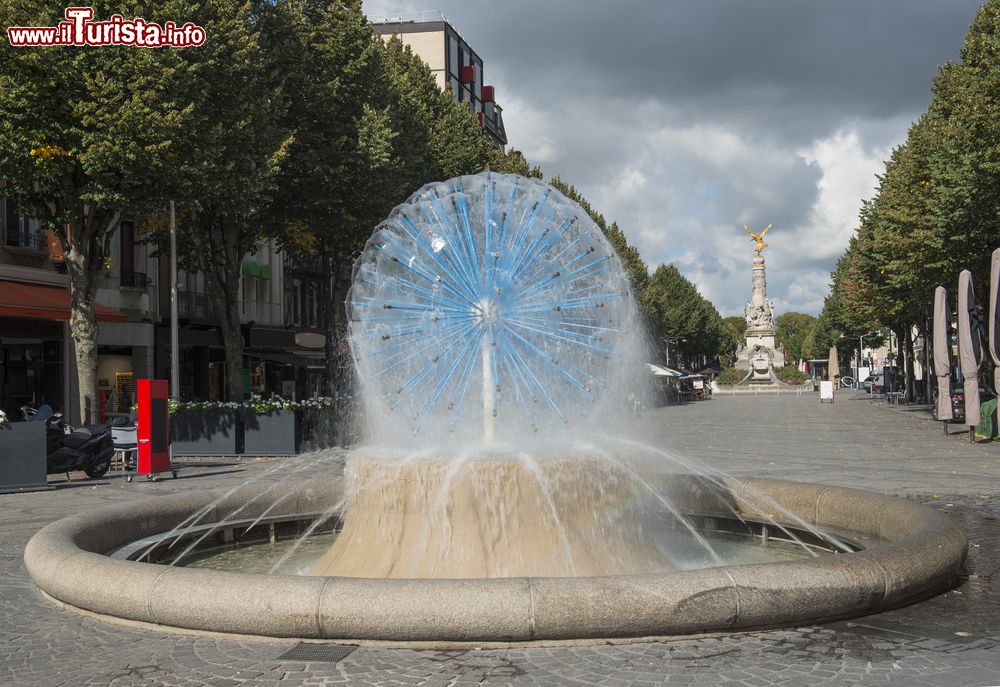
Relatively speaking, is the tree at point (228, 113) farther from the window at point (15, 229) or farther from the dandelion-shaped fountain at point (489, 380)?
the dandelion-shaped fountain at point (489, 380)

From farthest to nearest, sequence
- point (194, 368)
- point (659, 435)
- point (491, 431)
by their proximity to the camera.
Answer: point (194, 368)
point (659, 435)
point (491, 431)

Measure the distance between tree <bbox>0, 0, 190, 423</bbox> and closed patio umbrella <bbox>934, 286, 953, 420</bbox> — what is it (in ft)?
67.7

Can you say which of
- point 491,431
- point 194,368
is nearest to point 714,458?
point 491,431

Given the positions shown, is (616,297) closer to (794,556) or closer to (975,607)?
(794,556)

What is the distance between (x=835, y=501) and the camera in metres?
10.1

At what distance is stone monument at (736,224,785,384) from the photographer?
354 feet

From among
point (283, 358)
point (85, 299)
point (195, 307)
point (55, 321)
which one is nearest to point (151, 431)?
point (85, 299)

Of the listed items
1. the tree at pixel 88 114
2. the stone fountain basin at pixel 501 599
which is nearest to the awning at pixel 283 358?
the tree at pixel 88 114

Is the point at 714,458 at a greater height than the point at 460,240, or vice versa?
the point at 460,240

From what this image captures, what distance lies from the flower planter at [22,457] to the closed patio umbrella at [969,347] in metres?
21.9

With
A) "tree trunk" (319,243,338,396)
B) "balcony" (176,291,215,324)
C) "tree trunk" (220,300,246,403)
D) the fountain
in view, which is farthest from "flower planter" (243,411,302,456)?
"balcony" (176,291,215,324)

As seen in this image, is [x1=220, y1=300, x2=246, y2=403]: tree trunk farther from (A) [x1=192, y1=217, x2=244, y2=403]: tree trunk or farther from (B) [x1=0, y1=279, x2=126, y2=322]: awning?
(B) [x1=0, y1=279, x2=126, y2=322]: awning

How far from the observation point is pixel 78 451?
57.5 feet

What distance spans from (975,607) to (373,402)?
616 cm
